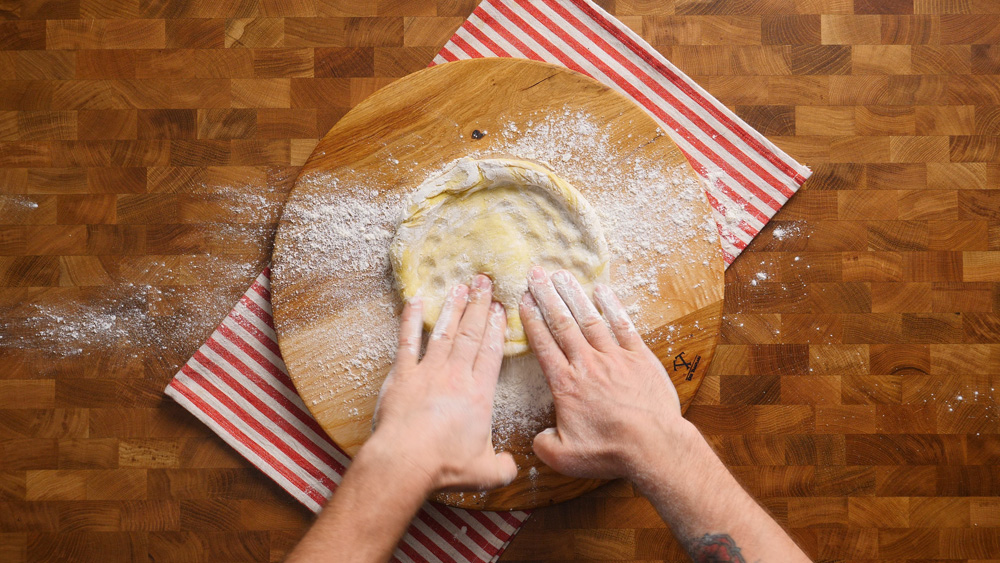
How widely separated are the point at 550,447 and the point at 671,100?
964 mm

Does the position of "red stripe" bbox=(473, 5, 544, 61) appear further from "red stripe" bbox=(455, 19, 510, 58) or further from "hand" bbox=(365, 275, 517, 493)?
"hand" bbox=(365, 275, 517, 493)

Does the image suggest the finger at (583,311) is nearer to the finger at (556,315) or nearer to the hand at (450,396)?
the finger at (556,315)

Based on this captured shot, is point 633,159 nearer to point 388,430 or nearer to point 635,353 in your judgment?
point 635,353

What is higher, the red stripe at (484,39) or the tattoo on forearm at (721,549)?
the red stripe at (484,39)

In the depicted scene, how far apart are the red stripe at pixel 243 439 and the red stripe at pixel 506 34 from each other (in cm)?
128

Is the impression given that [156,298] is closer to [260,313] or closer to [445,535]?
[260,313]

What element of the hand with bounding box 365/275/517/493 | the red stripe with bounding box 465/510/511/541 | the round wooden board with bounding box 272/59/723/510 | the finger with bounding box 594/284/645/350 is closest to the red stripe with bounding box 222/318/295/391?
the round wooden board with bounding box 272/59/723/510

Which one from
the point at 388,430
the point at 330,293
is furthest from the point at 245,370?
the point at 388,430

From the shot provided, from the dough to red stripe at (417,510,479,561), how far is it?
1.80 ft

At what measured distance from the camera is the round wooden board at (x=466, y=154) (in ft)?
4.75

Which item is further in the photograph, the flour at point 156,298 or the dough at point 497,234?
the flour at point 156,298

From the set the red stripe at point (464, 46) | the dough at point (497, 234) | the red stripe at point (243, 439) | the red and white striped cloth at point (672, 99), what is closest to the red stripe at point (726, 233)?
the red and white striped cloth at point (672, 99)

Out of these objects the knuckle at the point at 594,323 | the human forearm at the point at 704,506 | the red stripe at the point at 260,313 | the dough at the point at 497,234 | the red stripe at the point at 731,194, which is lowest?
the human forearm at the point at 704,506

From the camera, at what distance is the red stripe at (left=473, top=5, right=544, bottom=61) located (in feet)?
5.18
